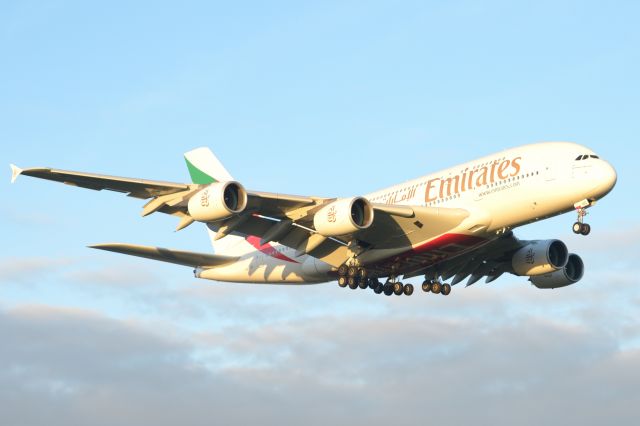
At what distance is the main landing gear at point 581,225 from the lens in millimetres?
43406

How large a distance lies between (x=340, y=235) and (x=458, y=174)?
5.57 metres

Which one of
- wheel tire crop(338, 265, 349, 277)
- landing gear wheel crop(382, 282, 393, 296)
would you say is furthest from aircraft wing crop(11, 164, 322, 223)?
landing gear wheel crop(382, 282, 393, 296)

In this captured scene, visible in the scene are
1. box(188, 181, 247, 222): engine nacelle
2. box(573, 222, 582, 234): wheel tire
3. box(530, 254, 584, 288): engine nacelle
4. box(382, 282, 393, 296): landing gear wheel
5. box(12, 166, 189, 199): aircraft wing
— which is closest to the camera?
box(12, 166, 189, 199): aircraft wing

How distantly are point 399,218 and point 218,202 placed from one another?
7329 millimetres

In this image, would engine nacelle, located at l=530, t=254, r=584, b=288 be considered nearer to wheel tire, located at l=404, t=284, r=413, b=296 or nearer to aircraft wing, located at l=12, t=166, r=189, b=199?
wheel tire, located at l=404, t=284, r=413, b=296

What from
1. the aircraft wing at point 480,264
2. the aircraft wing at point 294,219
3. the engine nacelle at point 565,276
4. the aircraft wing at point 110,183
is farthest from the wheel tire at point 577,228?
the aircraft wing at point 110,183

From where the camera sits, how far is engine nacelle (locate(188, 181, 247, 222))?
4234 centimetres

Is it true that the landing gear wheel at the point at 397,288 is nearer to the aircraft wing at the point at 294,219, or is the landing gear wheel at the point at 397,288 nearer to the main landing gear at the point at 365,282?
the main landing gear at the point at 365,282

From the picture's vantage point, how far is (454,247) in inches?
1820

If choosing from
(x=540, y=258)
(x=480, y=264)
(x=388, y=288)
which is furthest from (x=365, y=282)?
(x=540, y=258)

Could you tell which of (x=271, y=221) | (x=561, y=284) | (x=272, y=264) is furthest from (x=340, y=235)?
(x=561, y=284)

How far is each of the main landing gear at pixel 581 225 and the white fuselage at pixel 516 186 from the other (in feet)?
1.22

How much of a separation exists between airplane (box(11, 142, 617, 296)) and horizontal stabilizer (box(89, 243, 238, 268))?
0.05 metres

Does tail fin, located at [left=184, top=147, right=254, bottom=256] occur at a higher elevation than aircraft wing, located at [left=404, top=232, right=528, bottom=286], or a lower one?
higher
